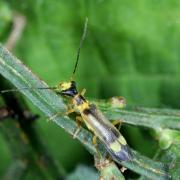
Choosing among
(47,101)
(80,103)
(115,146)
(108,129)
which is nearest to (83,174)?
(80,103)

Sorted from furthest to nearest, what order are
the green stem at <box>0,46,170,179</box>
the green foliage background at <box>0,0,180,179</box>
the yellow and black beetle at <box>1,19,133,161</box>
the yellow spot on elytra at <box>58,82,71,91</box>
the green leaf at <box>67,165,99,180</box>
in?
the green foliage background at <box>0,0,180,179</box> → the green leaf at <box>67,165,99,180</box> → the yellow spot on elytra at <box>58,82,71,91</box> → the yellow and black beetle at <box>1,19,133,161</box> → the green stem at <box>0,46,170,179</box>

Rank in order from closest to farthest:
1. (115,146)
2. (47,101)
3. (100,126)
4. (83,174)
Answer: (47,101), (115,146), (100,126), (83,174)

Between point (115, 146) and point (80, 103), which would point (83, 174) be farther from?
point (115, 146)

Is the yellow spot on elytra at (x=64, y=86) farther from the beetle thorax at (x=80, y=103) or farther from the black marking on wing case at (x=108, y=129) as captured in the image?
the black marking on wing case at (x=108, y=129)

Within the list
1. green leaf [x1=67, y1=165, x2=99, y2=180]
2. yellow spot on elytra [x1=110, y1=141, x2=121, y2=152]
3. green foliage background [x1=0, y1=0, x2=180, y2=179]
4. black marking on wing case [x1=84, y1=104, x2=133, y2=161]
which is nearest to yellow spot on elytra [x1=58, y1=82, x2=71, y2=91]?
black marking on wing case [x1=84, y1=104, x2=133, y2=161]

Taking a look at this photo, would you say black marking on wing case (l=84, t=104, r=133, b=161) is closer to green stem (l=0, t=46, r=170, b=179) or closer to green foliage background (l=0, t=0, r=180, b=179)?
green stem (l=0, t=46, r=170, b=179)

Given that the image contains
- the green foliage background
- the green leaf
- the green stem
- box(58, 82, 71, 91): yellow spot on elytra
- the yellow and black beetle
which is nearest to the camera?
the green stem

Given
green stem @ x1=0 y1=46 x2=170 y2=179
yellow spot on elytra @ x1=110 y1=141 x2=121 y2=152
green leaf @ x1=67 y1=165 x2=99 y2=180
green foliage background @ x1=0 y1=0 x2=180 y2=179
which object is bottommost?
green stem @ x1=0 y1=46 x2=170 y2=179
